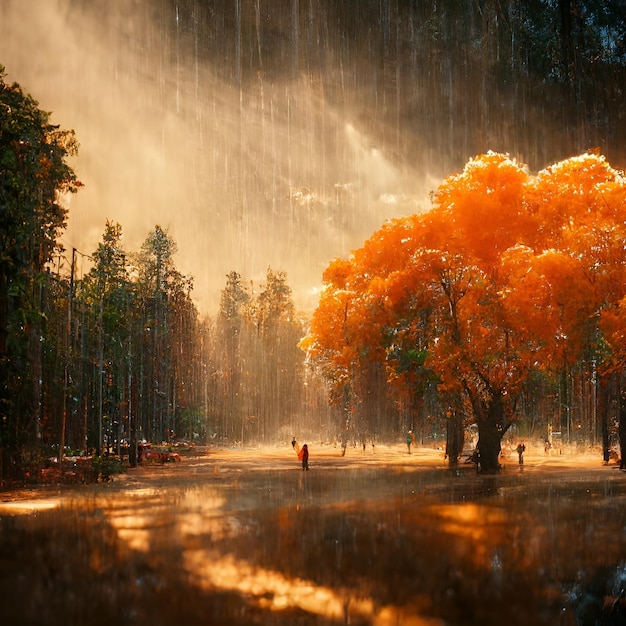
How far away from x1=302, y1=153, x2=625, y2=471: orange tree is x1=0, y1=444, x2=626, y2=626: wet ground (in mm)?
7322

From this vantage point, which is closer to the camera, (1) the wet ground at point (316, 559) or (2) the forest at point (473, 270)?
(1) the wet ground at point (316, 559)

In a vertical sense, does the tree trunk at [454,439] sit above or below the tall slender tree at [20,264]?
below

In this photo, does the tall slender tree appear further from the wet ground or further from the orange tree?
the orange tree

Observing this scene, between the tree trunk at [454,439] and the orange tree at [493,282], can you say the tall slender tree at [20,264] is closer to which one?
the orange tree at [493,282]

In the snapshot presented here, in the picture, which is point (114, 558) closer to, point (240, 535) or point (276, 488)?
point (240, 535)

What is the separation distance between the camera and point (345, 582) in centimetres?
921

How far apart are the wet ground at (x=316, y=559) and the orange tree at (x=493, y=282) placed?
24.0 feet

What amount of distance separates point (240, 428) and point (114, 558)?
8235 cm

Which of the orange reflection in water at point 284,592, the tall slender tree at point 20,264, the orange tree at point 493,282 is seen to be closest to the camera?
the orange reflection in water at point 284,592

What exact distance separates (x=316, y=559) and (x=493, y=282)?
20374mm

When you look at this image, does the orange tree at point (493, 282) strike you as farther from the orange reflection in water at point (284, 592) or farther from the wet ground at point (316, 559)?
the orange reflection in water at point (284, 592)

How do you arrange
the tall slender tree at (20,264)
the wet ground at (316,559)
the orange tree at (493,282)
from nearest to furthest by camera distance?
the wet ground at (316,559) < the tall slender tree at (20,264) < the orange tree at (493,282)

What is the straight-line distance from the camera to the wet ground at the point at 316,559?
7672 mm

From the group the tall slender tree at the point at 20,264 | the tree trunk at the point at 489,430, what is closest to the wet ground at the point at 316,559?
the tall slender tree at the point at 20,264
